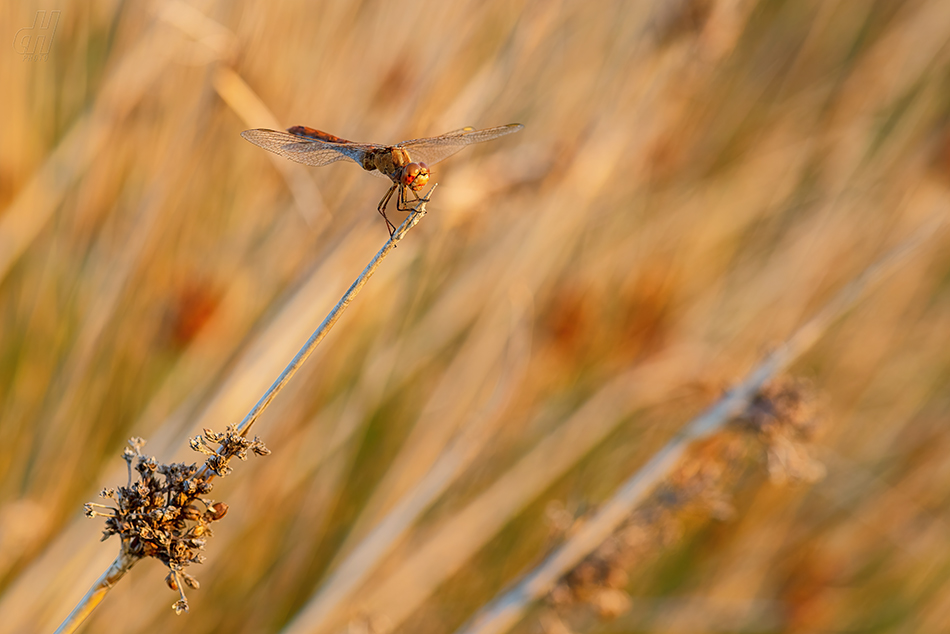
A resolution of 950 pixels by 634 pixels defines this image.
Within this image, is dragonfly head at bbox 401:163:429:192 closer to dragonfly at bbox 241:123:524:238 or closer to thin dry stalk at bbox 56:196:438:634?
dragonfly at bbox 241:123:524:238

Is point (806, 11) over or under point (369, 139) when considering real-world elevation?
over

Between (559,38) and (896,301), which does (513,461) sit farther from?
(896,301)

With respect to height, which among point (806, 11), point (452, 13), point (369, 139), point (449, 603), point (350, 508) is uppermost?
point (806, 11)

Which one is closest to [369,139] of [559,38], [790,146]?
[559,38]

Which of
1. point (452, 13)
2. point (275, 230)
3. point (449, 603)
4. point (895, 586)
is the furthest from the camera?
point (895, 586)

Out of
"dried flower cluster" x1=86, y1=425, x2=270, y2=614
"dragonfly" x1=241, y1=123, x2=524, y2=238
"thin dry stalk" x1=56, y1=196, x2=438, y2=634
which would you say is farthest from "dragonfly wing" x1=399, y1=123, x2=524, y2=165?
"dried flower cluster" x1=86, y1=425, x2=270, y2=614

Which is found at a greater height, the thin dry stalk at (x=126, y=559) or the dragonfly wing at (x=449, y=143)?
the dragonfly wing at (x=449, y=143)

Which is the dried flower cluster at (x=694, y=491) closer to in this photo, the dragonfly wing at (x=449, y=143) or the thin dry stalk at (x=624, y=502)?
the thin dry stalk at (x=624, y=502)

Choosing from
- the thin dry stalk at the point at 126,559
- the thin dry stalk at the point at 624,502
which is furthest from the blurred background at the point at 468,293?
the thin dry stalk at the point at 126,559
